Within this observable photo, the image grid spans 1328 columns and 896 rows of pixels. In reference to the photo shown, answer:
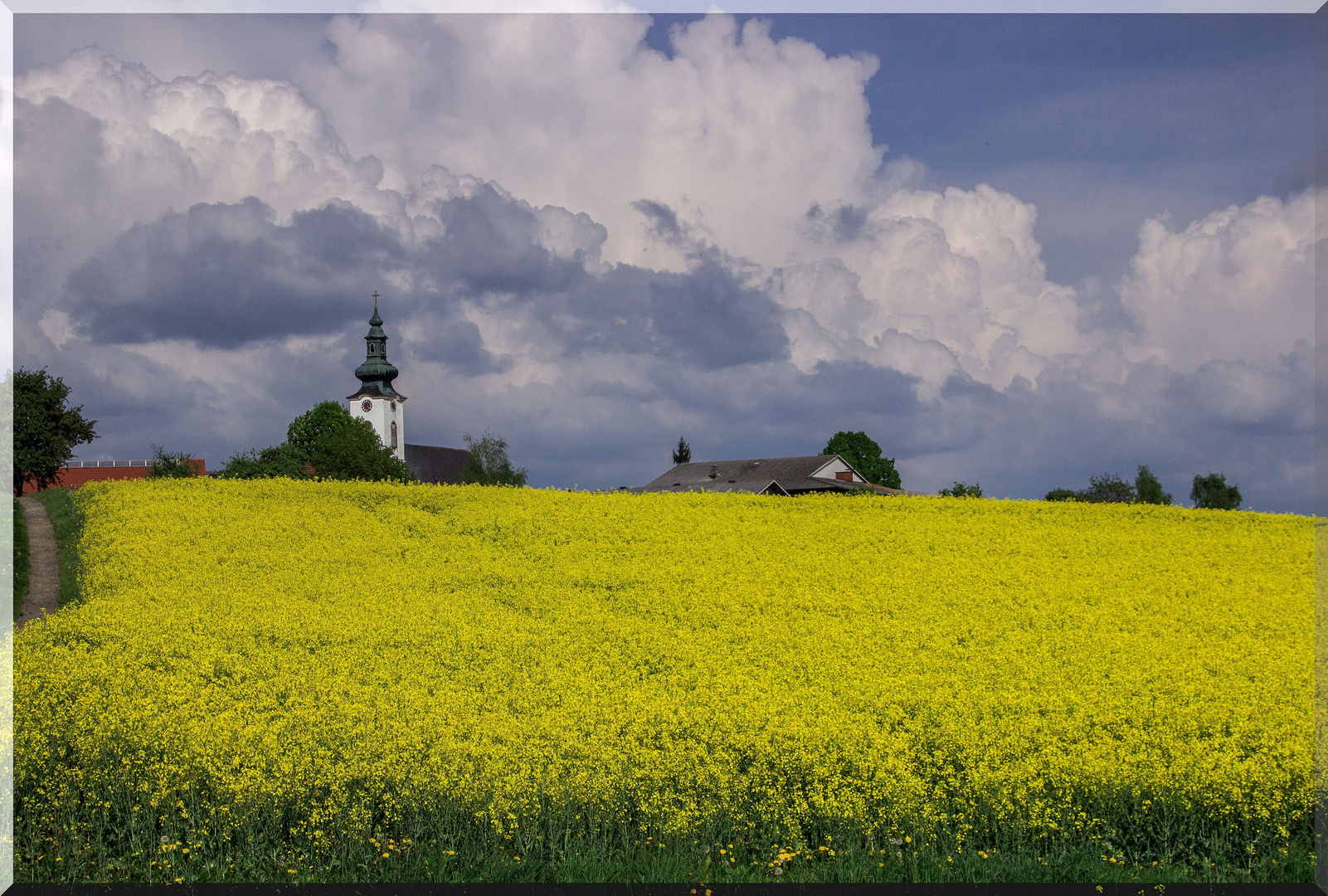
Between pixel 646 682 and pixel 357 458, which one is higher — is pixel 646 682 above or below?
below

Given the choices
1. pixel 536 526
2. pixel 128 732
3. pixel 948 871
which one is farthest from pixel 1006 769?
pixel 536 526

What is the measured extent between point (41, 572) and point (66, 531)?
235cm

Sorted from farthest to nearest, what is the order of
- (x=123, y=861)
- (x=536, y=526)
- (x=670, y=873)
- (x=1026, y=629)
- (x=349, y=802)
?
1. (x=536, y=526)
2. (x=1026, y=629)
3. (x=349, y=802)
4. (x=123, y=861)
5. (x=670, y=873)

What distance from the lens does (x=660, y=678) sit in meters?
9.86

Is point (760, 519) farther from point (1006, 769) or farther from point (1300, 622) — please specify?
point (1006, 769)

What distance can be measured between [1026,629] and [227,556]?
12.4m

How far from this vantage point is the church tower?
79062mm

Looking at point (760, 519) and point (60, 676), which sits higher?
point (760, 519)

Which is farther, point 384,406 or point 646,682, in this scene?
point 384,406

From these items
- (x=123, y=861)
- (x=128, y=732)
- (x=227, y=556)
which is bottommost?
(x=123, y=861)

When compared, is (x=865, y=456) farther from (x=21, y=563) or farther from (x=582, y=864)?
(x=582, y=864)

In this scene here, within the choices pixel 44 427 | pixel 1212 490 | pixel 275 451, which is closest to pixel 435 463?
pixel 275 451

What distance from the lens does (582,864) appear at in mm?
6051

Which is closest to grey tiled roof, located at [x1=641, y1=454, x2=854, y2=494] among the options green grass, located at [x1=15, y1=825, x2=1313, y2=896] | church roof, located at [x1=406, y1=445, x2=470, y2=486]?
church roof, located at [x1=406, y1=445, x2=470, y2=486]
